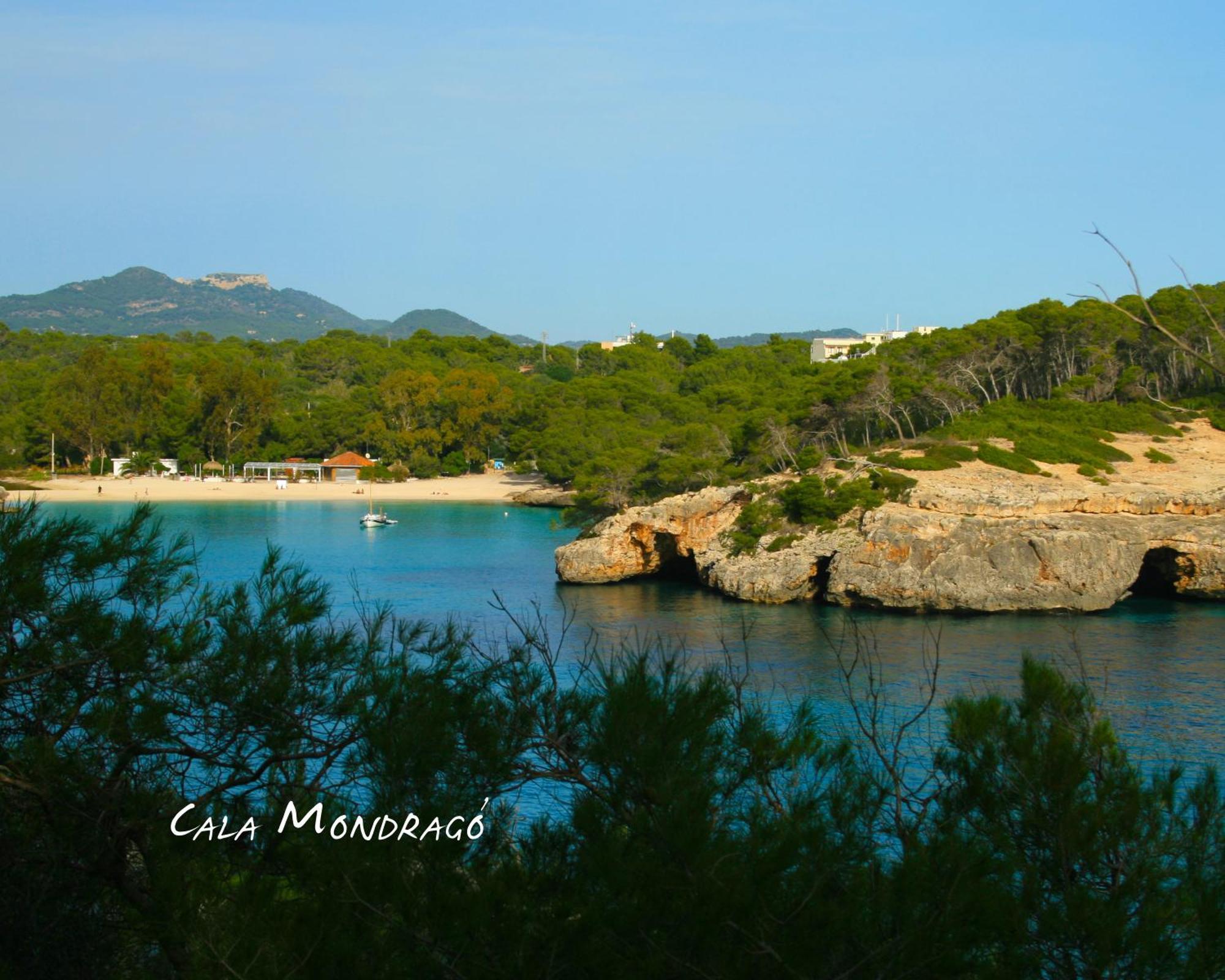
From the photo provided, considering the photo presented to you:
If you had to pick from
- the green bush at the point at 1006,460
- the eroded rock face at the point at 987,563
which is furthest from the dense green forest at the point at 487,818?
the green bush at the point at 1006,460

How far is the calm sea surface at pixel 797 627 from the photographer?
13.8m

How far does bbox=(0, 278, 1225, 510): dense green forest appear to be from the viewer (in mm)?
30938

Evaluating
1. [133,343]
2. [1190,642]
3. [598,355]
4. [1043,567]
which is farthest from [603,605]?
[133,343]

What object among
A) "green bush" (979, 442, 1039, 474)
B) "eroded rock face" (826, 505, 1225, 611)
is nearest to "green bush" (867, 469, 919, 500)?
"eroded rock face" (826, 505, 1225, 611)

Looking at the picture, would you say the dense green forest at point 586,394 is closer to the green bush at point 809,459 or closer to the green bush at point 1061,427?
the green bush at point 1061,427

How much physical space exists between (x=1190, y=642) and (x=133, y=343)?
7077cm

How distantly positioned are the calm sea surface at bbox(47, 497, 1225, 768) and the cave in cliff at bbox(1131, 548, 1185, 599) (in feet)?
2.62

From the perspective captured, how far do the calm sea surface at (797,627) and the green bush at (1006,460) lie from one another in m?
3.61

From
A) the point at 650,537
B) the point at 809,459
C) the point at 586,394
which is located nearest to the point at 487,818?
the point at 650,537

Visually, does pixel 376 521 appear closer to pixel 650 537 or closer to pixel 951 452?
pixel 650 537

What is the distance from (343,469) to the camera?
184ft

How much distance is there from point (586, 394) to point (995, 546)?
106 feet

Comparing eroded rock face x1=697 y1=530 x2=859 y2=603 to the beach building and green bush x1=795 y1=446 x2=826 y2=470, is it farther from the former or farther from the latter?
the beach building

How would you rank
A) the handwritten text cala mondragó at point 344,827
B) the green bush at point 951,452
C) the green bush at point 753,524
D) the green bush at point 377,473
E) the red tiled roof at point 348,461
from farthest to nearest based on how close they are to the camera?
the red tiled roof at point 348,461
the green bush at point 377,473
the green bush at point 951,452
the green bush at point 753,524
the handwritten text cala mondragó at point 344,827
